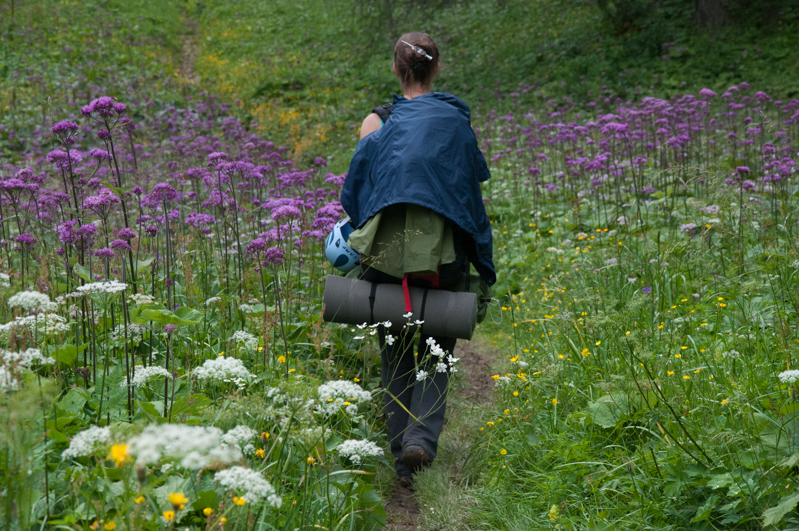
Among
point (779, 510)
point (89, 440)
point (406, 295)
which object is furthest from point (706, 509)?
point (89, 440)

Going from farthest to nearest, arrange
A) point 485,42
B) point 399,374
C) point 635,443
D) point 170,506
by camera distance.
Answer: point 485,42
point 399,374
point 635,443
point 170,506

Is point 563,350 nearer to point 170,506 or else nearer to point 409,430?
point 409,430

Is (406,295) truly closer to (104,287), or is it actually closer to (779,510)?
(104,287)

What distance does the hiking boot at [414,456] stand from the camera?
331cm

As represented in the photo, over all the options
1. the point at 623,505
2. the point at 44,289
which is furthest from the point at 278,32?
the point at 623,505

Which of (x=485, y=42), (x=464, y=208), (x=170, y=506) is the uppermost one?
(x=485, y=42)

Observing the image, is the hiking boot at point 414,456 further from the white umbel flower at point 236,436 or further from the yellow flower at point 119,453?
the yellow flower at point 119,453

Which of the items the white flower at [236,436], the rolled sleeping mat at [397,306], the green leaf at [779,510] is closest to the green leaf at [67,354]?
the rolled sleeping mat at [397,306]

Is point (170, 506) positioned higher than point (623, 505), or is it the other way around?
point (170, 506)

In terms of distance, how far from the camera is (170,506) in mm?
2104

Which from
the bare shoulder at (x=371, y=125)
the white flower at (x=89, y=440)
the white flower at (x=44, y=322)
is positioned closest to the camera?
the white flower at (x=89, y=440)

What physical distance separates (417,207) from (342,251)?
0.60 metres

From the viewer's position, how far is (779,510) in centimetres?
208

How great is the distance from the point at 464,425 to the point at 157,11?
25.0 metres
